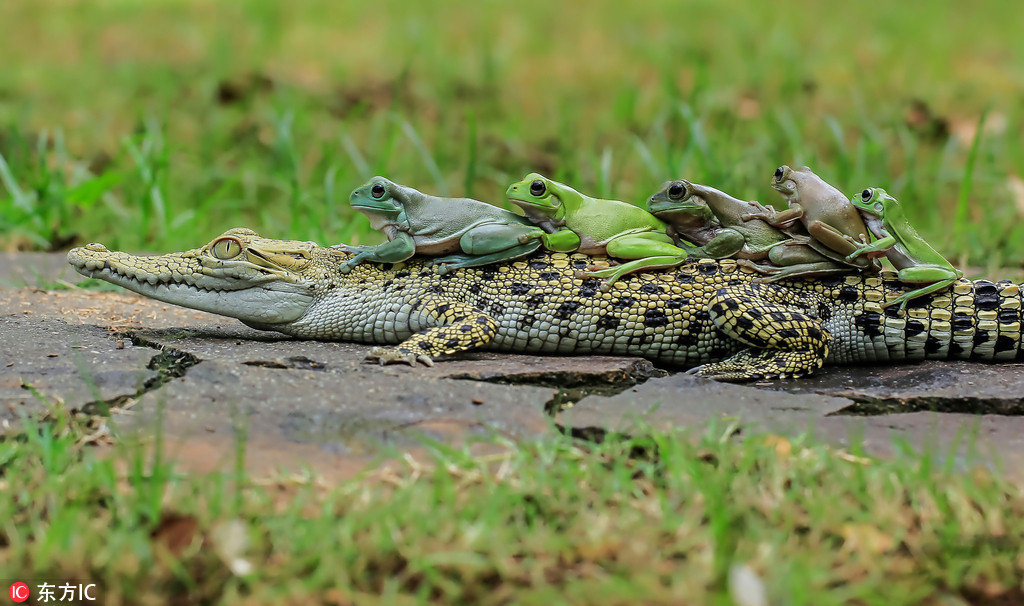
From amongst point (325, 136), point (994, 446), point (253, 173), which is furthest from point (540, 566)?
point (325, 136)

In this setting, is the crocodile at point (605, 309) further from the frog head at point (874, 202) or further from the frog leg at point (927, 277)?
the frog head at point (874, 202)

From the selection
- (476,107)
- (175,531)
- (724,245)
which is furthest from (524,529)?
(476,107)

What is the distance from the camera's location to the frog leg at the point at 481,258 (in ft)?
14.8

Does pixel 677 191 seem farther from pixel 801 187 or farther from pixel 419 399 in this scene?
pixel 419 399

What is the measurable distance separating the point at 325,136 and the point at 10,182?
313 cm

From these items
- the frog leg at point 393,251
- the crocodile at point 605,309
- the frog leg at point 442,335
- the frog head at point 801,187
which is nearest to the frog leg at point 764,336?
the crocodile at point 605,309

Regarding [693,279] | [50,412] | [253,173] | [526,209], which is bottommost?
[50,412]

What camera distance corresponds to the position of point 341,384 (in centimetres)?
388

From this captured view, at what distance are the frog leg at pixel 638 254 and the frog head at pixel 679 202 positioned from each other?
14cm

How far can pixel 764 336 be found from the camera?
4297 millimetres

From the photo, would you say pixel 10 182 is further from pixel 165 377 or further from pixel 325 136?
pixel 165 377

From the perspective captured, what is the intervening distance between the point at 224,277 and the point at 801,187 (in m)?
2.57

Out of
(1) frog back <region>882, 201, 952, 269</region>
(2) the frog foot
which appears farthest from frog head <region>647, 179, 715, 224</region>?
(2) the frog foot

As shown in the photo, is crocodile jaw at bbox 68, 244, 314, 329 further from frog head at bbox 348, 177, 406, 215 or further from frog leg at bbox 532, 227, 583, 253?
frog leg at bbox 532, 227, 583, 253
